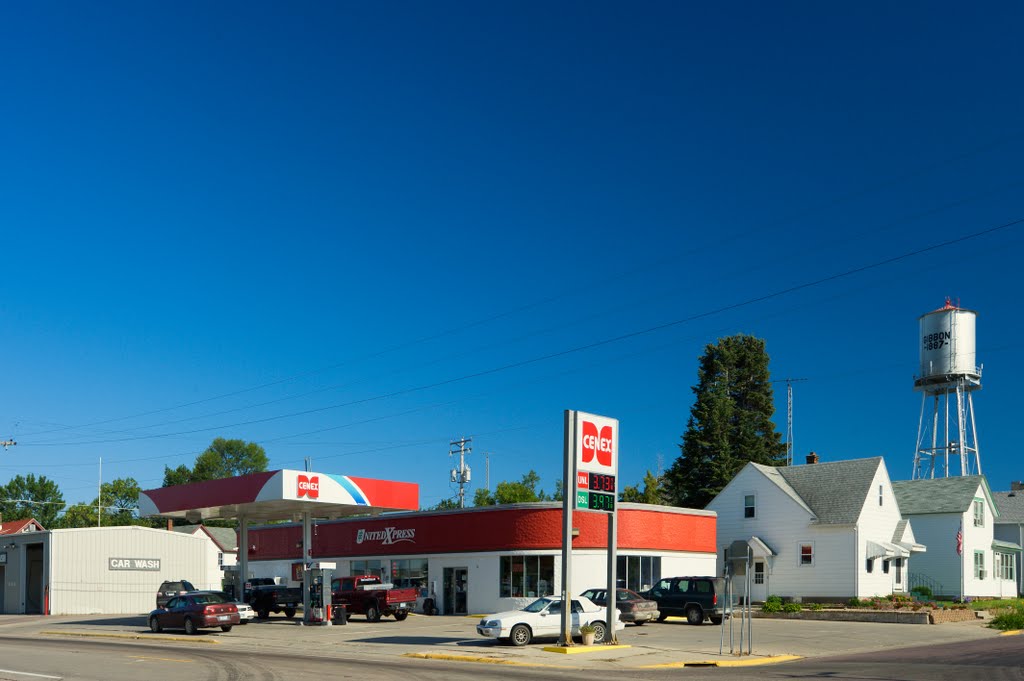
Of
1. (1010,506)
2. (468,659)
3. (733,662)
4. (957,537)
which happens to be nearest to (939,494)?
(957,537)

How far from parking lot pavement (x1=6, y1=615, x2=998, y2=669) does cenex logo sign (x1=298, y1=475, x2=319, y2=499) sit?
510 cm

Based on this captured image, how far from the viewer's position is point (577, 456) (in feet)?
98.6

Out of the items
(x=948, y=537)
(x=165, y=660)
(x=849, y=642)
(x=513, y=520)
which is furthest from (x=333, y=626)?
(x=948, y=537)

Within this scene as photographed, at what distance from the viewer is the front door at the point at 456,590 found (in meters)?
46.9

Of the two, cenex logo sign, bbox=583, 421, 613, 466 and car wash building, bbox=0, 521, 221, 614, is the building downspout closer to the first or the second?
cenex logo sign, bbox=583, 421, 613, 466

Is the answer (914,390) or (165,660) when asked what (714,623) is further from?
(914,390)

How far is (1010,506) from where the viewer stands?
68938mm

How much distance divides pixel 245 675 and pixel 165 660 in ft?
17.3

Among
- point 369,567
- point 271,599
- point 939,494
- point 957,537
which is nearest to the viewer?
point 271,599

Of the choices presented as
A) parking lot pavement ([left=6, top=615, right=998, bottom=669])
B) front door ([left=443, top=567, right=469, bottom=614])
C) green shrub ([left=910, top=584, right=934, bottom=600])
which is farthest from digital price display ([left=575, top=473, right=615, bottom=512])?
green shrub ([left=910, top=584, right=934, bottom=600])

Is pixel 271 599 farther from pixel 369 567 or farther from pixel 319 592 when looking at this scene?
pixel 369 567

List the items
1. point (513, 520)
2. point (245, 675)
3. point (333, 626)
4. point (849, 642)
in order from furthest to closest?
point (513, 520) < point (333, 626) < point (849, 642) < point (245, 675)

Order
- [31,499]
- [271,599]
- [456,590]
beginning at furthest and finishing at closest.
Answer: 1. [31,499]
2. [456,590]
3. [271,599]

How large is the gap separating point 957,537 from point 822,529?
8.76 m
